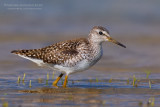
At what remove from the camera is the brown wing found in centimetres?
1238

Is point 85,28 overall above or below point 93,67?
above

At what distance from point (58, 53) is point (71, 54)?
1.27 feet

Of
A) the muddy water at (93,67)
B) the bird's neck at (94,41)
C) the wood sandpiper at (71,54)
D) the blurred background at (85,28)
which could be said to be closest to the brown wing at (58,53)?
the wood sandpiper at (71,54)

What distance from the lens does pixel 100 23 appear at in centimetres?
2180

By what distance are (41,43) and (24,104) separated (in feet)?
28.8

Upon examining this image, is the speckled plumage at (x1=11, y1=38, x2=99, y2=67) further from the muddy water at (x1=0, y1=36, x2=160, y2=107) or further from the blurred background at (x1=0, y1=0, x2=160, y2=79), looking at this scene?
the blurred background at (x1=0, y1=0, x2=160, y2=79)

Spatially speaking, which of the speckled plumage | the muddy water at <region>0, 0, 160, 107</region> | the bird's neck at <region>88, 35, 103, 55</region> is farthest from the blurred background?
the speckled plumage

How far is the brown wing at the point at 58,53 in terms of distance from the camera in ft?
40.6

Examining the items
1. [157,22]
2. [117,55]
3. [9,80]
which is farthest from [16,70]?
[157,22]

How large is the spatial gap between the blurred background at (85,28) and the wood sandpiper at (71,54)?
127 centimetres

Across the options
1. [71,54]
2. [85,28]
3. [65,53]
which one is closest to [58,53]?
[65,53]

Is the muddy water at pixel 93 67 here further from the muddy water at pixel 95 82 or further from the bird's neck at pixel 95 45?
the bird's neck at pixel 95 45

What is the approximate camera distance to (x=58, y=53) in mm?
12461

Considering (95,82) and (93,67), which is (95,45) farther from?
(93,67)
